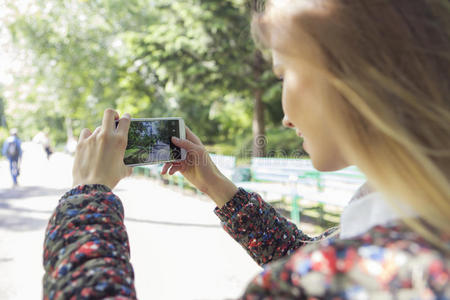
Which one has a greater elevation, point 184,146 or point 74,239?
point 184,146

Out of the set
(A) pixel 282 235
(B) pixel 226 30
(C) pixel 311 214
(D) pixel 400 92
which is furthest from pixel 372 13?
(B) pixel 226 30

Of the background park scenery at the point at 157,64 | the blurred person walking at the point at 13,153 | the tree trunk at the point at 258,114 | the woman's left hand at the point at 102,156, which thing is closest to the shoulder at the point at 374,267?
the woman's left hand at the point at 102,156

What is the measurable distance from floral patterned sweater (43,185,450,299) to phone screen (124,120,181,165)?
699 millimetres

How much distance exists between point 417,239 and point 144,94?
16811 mm

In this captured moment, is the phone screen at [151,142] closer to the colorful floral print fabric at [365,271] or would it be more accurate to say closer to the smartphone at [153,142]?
the smartphone at [153,142]

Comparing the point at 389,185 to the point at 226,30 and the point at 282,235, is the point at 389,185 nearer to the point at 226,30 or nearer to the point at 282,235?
the point at 282,235

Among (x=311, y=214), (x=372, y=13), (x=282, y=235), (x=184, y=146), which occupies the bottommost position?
(x=311, y=214)

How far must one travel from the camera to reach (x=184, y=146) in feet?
5.12

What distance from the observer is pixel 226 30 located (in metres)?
9.34

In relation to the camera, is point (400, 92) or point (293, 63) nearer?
point (400, 92)

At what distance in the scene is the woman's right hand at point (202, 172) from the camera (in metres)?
1.34

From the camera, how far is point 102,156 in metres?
0.97

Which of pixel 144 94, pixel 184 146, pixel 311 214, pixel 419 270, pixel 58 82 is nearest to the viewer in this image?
pixel 419 270

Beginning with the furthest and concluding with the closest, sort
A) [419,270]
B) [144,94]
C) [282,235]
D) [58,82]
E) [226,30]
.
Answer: [58,82] < [144,94] < [226,30] < [282,235] < [419,270]
